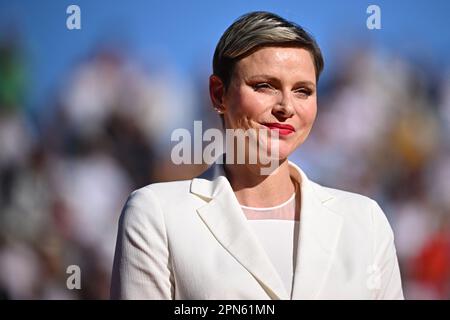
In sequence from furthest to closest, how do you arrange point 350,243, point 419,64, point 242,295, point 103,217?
point 419,64
point 103,217
point 350,243
point 242,295

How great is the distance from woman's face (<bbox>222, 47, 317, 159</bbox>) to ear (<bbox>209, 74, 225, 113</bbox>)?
0.05m

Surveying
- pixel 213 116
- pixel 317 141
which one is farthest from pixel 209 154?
pixel 317 141

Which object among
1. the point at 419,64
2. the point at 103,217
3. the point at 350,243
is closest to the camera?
the point at 350,243

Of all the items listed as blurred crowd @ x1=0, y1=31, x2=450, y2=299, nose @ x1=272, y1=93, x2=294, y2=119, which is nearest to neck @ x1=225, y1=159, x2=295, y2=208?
nose @ x1=272, y1=93, x2=294, y2=119

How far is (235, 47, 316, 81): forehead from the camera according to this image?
127 centimetres

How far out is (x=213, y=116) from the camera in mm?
2990

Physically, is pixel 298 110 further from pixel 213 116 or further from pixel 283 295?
pixel 213 116

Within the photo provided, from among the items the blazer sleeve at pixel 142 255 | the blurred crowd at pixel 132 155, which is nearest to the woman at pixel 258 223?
the blazer sleeve at pixel 142 255

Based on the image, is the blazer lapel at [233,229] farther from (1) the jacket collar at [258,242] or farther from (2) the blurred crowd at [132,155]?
(2) the blurred crowd at [132,155]

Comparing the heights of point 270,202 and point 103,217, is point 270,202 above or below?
above

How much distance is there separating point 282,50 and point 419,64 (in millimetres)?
2125

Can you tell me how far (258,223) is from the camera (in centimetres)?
134

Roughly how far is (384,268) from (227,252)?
32cm
